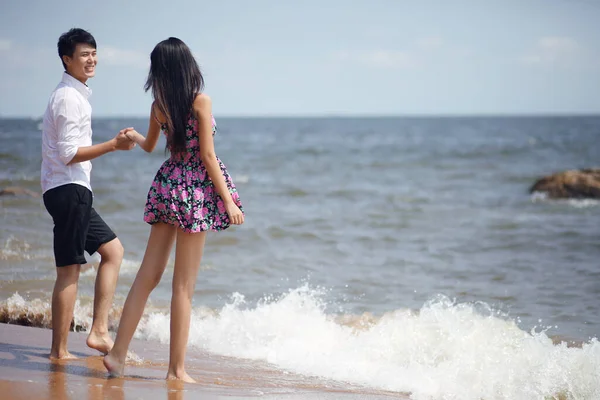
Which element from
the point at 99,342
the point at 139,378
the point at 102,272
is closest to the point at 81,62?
the point at 102,272

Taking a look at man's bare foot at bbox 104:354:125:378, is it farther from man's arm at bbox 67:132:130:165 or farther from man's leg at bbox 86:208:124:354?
man's arm at bbox 67:132:130:165

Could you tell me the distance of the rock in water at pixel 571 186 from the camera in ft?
51.8

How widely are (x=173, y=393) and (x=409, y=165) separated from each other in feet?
77.8

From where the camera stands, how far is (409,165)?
86.9ft

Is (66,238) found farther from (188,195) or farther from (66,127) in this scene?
(188,195)

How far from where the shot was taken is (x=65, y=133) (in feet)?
11.9

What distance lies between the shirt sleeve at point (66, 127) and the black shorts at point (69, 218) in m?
0.18

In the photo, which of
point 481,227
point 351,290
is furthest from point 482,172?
point 351,290

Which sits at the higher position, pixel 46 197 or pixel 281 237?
pixel 46 197

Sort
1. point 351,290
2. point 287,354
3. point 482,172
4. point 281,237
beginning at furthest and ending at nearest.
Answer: point 482,172 < point 281,237 < point 351,290 < point 287,354

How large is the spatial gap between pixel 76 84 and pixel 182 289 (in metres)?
1.29

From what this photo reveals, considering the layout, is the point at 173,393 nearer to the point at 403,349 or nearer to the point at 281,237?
the point at 403,349

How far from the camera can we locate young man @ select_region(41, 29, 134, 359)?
3.63 meters

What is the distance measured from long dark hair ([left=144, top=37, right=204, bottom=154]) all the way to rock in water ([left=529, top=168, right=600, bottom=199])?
14.2 meters
